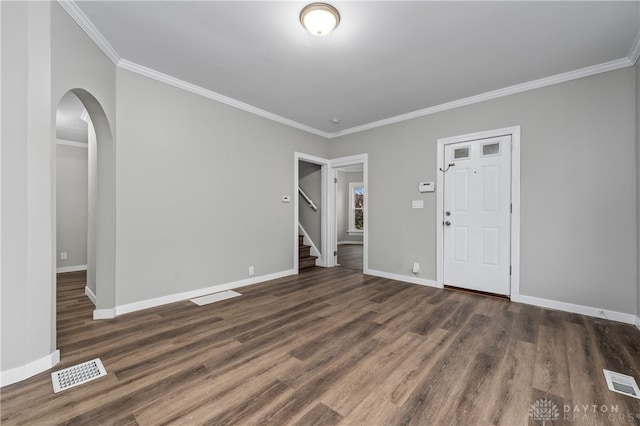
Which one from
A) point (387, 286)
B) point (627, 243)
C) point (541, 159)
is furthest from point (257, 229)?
point (627, 243)

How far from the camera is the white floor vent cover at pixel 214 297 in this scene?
11.0 feet

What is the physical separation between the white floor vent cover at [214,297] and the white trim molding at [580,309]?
3829mm

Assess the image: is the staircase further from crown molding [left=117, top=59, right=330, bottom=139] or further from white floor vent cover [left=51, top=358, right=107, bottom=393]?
white floor vent cover [left=51, top=358, right=107, bottom=393]

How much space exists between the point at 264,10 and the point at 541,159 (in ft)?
11.7

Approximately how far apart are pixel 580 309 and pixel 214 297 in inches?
175

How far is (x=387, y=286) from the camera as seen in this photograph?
414 cm

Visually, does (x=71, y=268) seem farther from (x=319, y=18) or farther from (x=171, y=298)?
(x=319, y=18)

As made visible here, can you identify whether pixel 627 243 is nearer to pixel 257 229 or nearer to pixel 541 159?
pixel 541 159

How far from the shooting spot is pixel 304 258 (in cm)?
544

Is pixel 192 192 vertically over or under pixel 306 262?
over

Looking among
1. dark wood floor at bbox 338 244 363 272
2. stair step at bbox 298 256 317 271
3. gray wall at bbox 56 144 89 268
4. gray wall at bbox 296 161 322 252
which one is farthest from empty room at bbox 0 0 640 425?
gray wall at bbox 296 161 322 252

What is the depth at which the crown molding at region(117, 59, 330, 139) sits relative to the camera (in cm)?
300

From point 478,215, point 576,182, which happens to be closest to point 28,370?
point 478,215

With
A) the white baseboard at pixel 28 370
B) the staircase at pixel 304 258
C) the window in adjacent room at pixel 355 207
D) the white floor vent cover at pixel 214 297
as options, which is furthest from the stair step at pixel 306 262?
the window in adjacent room at pixel 355 207
